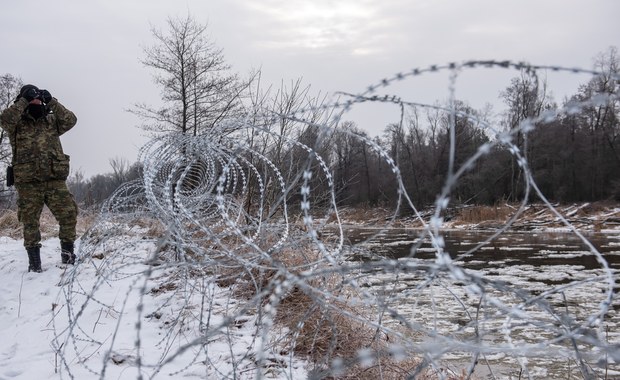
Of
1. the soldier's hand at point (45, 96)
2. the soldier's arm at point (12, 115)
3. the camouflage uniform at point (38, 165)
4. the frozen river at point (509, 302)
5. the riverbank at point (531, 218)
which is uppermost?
the soldier's hand at point (45, 96)

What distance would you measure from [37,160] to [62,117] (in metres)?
0.57

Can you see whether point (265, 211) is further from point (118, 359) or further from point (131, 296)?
point (118, 359)

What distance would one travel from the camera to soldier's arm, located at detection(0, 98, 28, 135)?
536 cm

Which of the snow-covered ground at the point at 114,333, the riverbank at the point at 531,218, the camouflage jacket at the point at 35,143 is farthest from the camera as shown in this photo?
the riverbank at the point at 531,218

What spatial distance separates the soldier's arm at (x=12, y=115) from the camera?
17.6ft

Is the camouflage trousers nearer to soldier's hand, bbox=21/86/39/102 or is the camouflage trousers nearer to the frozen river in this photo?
soldier's hand, bbox=21/86/39/102

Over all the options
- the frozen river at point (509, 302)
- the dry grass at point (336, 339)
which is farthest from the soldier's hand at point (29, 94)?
the frozen river at point (509, 302)

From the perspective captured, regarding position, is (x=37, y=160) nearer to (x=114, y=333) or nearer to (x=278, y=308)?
(x=278, y=308)

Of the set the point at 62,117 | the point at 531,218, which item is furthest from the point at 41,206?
the point at 531,218

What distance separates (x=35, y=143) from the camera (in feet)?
18.3

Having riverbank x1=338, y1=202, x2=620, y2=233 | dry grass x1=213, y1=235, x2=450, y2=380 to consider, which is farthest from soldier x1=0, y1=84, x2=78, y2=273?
riverbank x1=338, y1=202, x2=620, y2=233

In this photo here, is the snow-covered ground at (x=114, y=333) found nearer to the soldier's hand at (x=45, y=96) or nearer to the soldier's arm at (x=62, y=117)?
the soldier's arm at (x=62, y=117)

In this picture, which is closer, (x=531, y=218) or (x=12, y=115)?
(x=12, y=115)

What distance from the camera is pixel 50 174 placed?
5.60 metres
